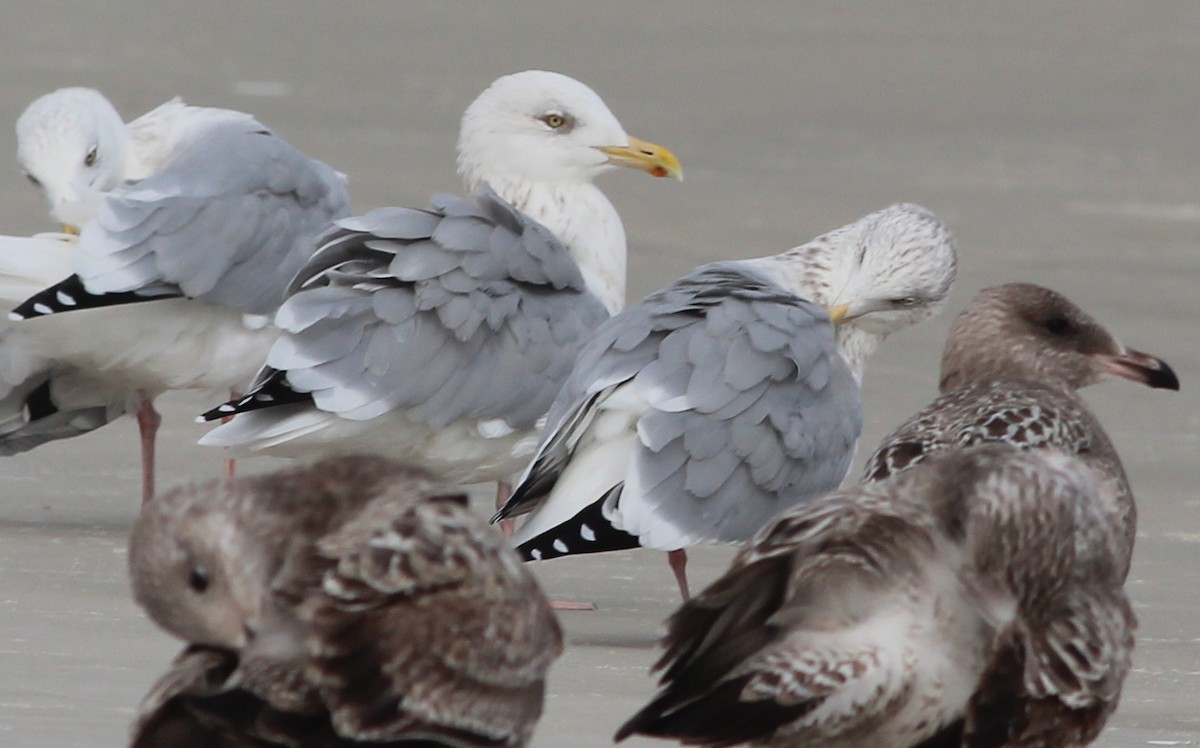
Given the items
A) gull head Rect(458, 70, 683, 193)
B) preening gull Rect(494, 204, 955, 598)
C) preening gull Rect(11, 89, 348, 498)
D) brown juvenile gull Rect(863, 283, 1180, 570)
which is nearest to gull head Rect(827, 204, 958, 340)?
brown juvenile gull Rect(863, 283, 1180, 570)

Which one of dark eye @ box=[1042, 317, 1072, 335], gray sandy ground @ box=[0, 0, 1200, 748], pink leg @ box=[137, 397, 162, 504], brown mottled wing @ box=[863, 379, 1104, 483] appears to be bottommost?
gray sandy ground @ box=[0, 0, 1200, 748]

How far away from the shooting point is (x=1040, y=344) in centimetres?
695

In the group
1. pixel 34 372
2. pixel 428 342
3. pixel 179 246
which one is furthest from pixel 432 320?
pixel 34 372

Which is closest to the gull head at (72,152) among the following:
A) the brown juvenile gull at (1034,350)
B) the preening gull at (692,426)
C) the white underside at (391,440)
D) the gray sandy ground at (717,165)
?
the gray sandy ground at (717,165)

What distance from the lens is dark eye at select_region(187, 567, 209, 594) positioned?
3.88 meters

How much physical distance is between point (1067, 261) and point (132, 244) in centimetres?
559

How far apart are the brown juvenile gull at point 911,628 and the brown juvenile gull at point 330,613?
1.19 ft

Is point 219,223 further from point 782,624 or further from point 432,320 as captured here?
point 782,624

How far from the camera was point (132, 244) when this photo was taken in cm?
776

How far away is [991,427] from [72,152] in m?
3.70

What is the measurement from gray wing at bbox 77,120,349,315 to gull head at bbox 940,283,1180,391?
2104 mm

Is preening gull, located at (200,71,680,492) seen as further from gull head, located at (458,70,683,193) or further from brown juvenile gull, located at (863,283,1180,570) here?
brown juvenile gull, located at (863,283,1180,570)

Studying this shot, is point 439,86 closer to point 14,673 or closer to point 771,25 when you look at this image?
point 771,25

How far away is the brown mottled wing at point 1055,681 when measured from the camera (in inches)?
171
